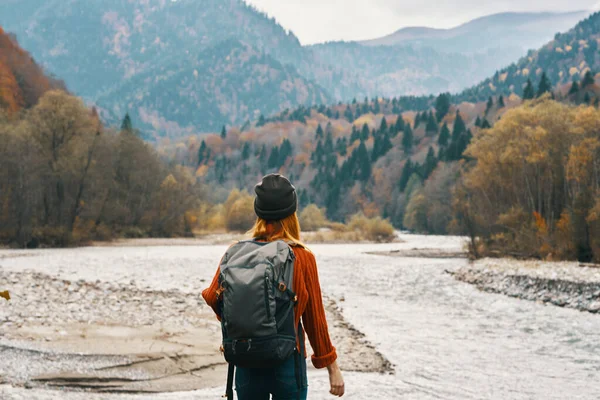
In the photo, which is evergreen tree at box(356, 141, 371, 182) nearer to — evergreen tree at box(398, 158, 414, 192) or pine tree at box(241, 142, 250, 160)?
evergreen tree at box(398, 158, 414, 192)

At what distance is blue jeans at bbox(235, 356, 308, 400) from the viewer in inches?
133

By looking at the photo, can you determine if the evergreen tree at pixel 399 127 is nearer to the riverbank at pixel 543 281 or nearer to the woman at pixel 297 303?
the riverbank at pixel 543 281

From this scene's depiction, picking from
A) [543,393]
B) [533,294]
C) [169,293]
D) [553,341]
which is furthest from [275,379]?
[533,294]

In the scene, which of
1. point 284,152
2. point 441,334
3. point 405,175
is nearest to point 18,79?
point 441,334

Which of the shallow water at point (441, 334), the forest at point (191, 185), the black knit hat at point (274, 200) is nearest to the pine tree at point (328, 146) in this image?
the forest at point (191, 185)

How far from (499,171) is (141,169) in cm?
3077

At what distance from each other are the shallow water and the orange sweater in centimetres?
414

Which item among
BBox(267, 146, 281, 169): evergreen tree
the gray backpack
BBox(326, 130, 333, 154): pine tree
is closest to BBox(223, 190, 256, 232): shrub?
the gray backpack

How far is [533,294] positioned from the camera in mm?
21812

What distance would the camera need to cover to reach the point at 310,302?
11.6 ft

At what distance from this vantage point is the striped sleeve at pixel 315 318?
346cm

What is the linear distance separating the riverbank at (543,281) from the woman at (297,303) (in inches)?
674

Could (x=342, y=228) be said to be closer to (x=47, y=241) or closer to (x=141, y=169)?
(x=141, y=169)

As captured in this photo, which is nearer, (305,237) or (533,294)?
(533,294)
